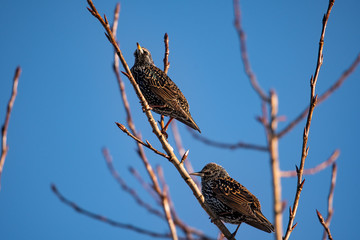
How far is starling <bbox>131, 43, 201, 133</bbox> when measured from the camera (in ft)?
21.4

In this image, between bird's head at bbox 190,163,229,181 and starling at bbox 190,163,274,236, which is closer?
starling at bbox 190,163,274,236

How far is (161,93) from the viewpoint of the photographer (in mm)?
6672

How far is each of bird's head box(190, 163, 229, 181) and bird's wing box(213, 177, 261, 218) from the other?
0.26 m

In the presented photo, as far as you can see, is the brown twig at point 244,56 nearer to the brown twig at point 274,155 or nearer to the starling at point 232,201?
the brown twig at point 274,155

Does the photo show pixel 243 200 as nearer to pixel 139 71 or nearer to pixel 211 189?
→ pixel 211 189

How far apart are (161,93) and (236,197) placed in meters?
2.09

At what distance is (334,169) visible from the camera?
4016mm

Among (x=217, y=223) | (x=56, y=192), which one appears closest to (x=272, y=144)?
(x=217, y=223)

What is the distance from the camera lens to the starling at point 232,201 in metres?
5.61

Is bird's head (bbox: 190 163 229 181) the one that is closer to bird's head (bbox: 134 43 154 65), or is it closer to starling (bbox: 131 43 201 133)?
starling (bbox: 131 43 201 133)

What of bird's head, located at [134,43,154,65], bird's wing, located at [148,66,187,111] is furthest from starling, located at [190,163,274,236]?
bird's head, located at [134,43,154,65]

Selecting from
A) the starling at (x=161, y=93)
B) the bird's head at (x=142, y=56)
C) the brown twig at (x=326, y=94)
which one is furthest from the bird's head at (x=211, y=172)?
the brown twig at (x=326, y=94)

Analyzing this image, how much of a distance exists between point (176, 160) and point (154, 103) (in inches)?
96.7

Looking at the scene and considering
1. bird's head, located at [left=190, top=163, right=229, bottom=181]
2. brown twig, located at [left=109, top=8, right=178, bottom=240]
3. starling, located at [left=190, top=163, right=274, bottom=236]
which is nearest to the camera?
brown twig, located at [left=109, top=8, right=178, bottom=240]
